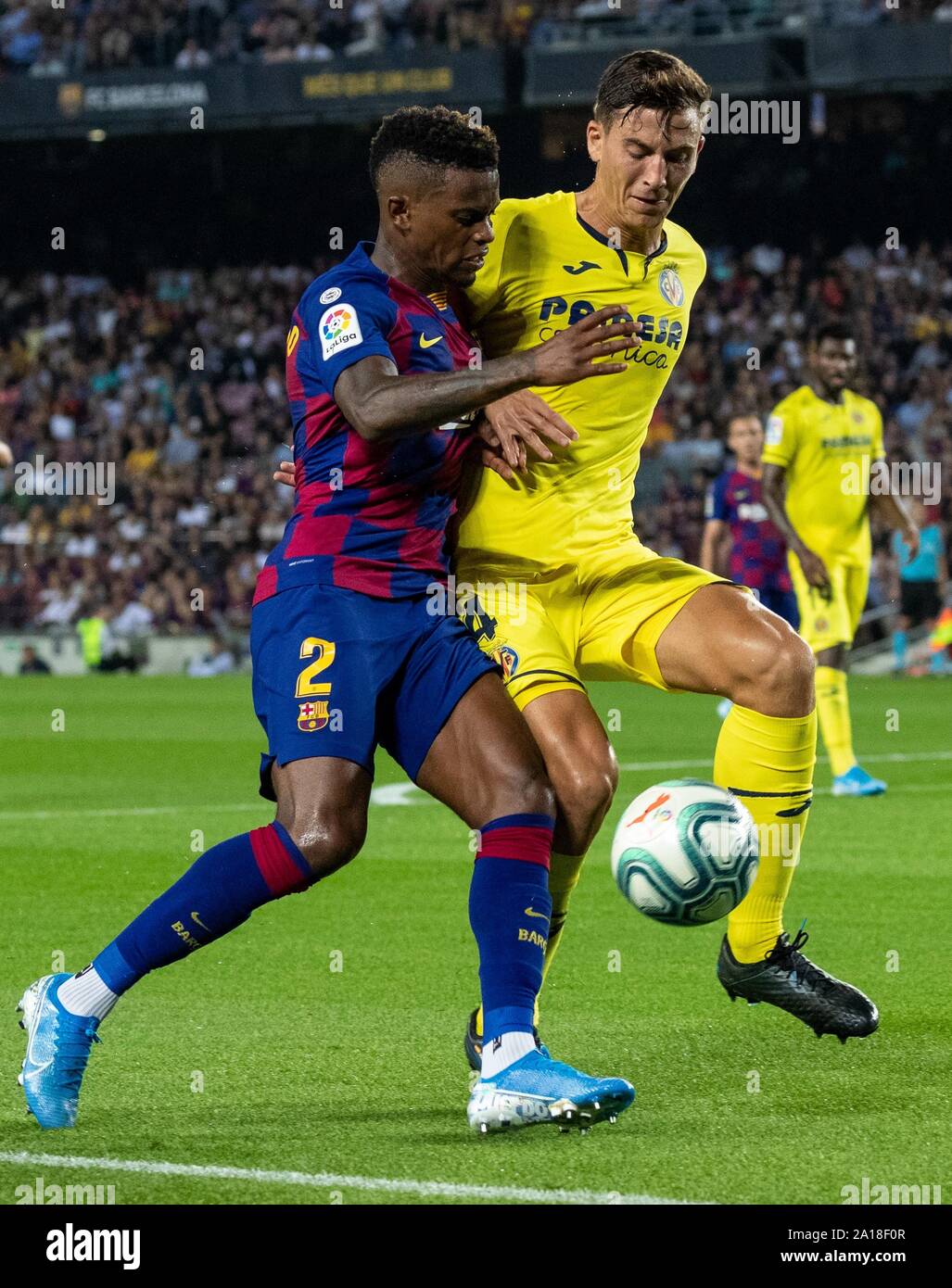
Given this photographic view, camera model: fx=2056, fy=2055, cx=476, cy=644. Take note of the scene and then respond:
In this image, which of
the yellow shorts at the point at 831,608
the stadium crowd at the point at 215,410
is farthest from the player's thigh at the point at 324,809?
the stadium crowd at the point at 215,410

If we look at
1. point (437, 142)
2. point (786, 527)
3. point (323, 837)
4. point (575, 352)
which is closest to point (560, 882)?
point (323, 837)

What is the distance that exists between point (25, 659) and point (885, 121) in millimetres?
14667

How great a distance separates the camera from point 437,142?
4.45 meters

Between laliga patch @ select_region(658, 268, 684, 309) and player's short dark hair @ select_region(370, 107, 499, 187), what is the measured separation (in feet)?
3.06

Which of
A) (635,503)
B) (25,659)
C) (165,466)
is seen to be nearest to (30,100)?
(165,466)

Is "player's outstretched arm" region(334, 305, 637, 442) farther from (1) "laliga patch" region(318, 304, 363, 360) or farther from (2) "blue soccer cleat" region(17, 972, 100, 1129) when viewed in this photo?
(2) "blue soccer cleat" region(17, 972, 100, 1129)

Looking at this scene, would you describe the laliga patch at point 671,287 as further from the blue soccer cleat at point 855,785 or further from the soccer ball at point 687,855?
the blue soccer cleat at point 855,785

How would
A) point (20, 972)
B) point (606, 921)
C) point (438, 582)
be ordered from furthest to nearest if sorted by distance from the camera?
point (606, 921)
point (20, 972)
point (438, 582)

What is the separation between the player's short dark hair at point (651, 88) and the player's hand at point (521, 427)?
2.90ft

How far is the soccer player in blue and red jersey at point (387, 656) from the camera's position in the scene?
13.6ft

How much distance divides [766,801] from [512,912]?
110 cm

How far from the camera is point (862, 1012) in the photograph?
5.04 meters
